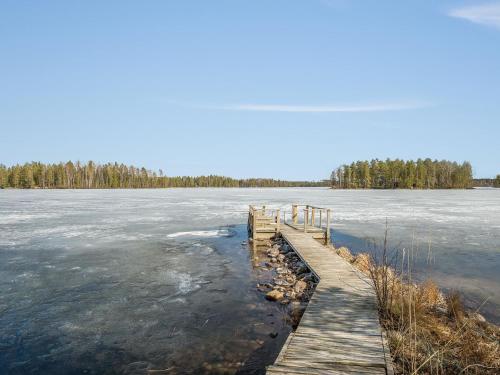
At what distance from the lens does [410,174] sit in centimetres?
15562

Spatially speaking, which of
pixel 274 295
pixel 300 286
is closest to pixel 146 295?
pixel 274 295

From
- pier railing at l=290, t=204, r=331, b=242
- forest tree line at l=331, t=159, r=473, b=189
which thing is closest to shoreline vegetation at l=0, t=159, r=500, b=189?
forest tree line at l=331, t=159, r=473, b=189

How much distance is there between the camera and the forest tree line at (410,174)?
517 feet

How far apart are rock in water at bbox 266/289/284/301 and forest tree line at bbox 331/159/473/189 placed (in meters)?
155

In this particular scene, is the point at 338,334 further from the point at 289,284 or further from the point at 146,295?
the point at 146,295

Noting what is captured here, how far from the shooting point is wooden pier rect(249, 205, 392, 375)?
5902mm

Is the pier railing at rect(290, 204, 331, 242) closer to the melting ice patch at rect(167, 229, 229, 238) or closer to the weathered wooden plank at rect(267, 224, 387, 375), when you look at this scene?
the melting ice patch at rect(167, 229, 229, 238)

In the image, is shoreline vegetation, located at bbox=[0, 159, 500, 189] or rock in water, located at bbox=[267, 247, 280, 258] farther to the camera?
shoreline vegetation, located at bbox=[0, 159, 500, 189]

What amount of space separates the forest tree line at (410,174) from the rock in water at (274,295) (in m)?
155

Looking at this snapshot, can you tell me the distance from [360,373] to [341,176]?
622 feet

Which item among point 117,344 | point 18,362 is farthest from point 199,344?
point 18,362

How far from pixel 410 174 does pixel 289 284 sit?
157310 millimetres

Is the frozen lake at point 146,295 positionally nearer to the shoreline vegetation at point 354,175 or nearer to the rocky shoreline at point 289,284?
the rocky shoreline at point 289,284

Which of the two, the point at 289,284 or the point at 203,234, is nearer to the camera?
the point at 289,284
